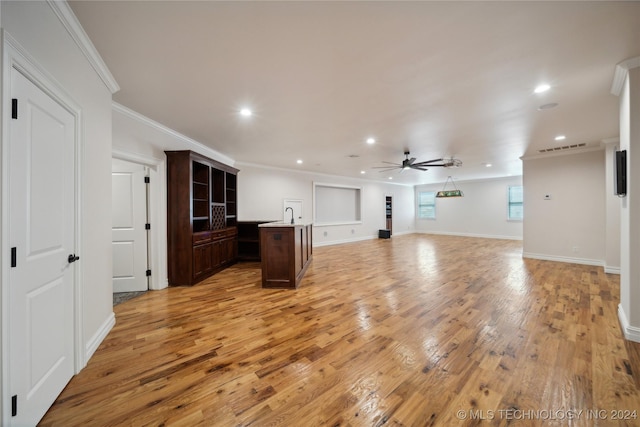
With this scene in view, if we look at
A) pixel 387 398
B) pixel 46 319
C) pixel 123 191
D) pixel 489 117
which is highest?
pixel 489 117

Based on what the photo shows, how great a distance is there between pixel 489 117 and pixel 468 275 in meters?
2.87

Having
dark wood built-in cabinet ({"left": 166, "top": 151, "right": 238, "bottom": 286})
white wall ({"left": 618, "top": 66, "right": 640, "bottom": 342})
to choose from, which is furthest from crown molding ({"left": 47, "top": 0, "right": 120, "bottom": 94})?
white wall ({"left": 618, "top": 66, "right": 640, "bottom": 342})

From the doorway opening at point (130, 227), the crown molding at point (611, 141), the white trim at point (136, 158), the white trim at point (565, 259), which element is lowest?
the white trim at point (565, 259)

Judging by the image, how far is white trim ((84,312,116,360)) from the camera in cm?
214

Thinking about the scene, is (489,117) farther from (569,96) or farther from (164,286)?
(164,286)

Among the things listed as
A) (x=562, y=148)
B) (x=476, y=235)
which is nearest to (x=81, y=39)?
(x=562, y=148)

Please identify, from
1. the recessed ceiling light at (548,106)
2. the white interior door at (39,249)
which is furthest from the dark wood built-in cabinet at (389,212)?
the white interior door at (39,249)

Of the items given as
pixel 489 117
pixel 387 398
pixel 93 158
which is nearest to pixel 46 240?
pixel 93 158

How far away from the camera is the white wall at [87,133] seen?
4.82ft

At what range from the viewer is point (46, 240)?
5.25 feet

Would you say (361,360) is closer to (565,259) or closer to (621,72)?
(621,72)

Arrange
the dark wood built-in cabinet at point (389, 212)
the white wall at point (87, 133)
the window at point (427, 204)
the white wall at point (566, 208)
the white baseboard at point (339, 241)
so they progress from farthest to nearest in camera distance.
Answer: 1. the window at point (427, 204)
2. the dark wood built-in cabinet at point (389, 212)
3. the white baseboard at point (339, 241)
4. the white wall at point (566, 208)
5. the white wall at point (87, 133)

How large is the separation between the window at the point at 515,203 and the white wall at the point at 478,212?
0.49 feet

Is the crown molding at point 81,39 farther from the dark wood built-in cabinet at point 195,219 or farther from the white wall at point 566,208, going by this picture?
the white wall at point 566,208
